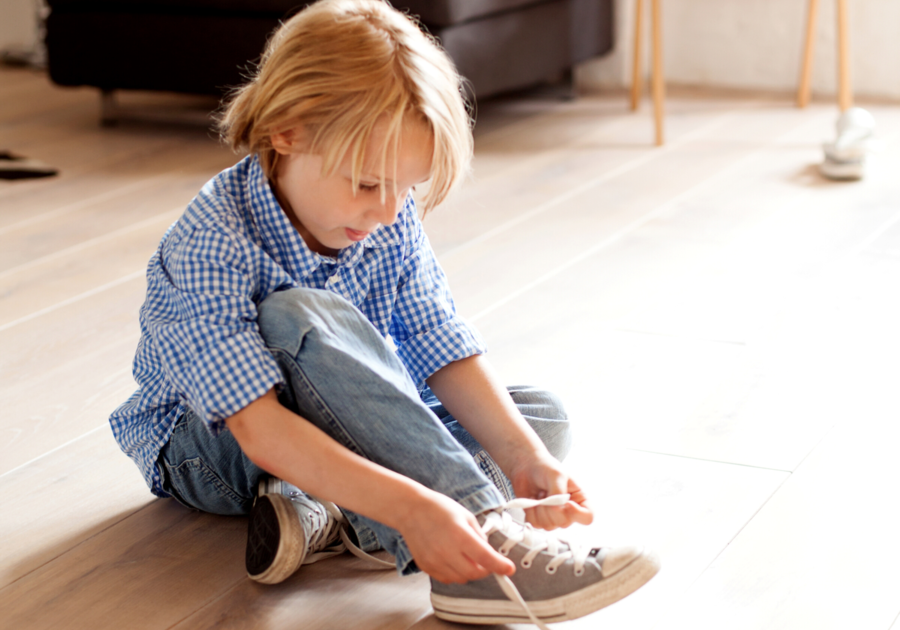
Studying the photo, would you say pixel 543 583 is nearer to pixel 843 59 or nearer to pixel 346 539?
pixel 346 539

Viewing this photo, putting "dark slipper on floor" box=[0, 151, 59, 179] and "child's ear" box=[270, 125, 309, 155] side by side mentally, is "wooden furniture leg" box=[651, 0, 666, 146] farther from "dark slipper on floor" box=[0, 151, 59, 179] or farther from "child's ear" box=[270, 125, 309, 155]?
"child's ear" box=[270, 125, 309, 155]

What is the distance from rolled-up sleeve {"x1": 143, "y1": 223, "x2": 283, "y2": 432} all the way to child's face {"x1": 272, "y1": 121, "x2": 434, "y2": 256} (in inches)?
2.7

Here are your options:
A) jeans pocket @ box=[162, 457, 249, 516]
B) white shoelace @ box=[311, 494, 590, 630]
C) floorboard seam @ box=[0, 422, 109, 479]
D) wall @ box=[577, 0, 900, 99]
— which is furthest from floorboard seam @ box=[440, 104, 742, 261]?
white shoelace @ box=[311, 494, 590, 630]

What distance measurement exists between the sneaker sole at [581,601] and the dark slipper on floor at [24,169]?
167 centimetres

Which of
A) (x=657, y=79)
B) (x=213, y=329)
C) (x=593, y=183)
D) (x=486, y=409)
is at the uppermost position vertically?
(x=213, y=329)

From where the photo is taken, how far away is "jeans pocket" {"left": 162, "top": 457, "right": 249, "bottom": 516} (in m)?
0.85

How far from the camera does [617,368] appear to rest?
3.86 ft

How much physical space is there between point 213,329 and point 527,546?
0.26m

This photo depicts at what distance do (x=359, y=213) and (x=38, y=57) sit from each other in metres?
3.00

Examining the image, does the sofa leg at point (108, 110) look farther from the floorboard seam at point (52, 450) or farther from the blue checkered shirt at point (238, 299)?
the blue checkered shirt at point (238, 299)

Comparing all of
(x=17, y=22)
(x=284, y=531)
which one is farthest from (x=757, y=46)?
(x=17, y=22)

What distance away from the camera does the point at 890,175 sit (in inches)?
74.6

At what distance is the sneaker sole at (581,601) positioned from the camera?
702 millimetres

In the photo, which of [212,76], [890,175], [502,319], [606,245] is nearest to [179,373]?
[502,319]
